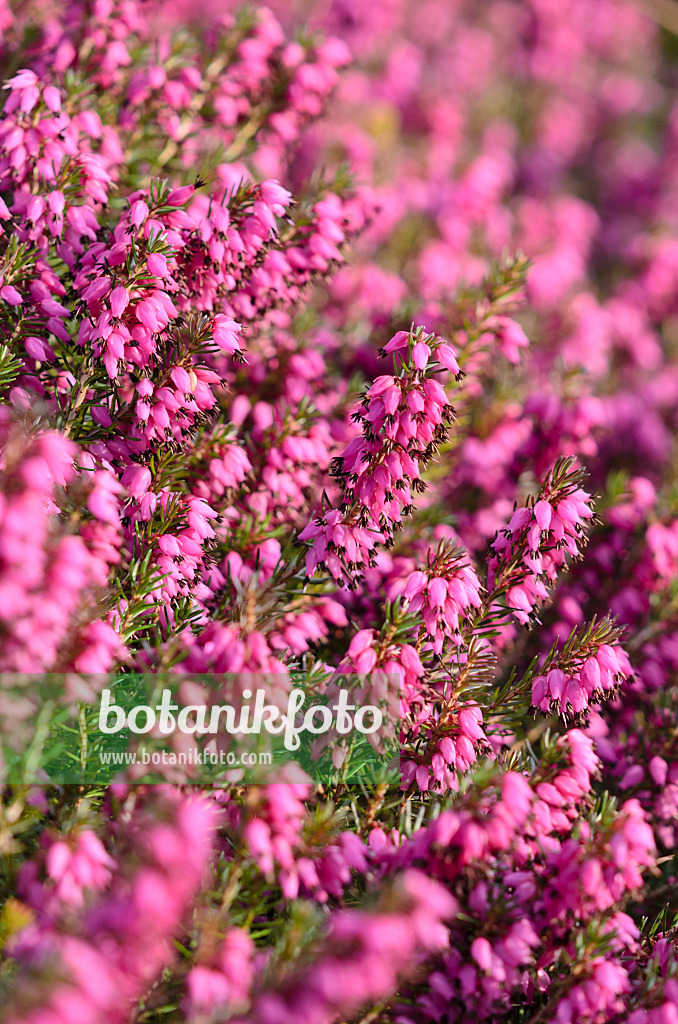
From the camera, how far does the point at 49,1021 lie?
1.87 metres

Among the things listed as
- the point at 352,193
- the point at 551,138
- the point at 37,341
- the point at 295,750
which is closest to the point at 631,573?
the point at 295,750

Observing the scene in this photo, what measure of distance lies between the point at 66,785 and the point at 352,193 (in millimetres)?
3695

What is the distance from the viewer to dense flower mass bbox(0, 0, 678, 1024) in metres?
2.40

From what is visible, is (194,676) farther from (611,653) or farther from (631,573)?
(631,573)
